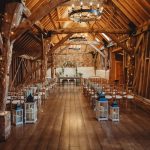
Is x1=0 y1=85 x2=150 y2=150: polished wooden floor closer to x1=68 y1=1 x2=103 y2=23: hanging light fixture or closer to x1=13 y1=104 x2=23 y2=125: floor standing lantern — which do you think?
x1=13 y1=104 x2=23 y2=125: floor standing lantern

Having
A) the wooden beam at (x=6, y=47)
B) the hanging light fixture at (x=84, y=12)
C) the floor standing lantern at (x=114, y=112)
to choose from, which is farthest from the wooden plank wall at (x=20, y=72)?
the wooden beam at (x=6, y=47)

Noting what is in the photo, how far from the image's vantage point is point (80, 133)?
21.1 ft

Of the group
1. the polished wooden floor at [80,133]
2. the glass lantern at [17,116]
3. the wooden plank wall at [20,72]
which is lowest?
the polished wooden floor at [80,133]

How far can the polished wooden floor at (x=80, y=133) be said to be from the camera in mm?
5492

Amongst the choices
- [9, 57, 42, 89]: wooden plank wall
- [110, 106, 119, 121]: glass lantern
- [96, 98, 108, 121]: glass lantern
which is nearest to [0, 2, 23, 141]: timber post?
[96, 98, 108, 121]: glass lantern

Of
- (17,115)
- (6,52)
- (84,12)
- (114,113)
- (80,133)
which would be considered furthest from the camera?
(84,12)

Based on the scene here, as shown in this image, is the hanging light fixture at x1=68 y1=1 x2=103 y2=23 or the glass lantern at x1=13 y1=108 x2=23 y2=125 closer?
the glass lantern at x1=13 y1=108 x2=23 y2=125

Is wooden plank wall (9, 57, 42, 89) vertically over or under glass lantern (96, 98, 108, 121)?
over

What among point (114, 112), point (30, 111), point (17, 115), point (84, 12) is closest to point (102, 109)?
point (114, 112)

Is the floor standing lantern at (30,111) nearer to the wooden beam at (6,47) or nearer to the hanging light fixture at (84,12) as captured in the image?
the wooden beam at (6,47)

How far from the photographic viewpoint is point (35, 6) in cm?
1071

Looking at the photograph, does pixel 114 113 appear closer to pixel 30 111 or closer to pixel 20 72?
pixel 30 111

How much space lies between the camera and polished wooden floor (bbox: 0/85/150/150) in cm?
549

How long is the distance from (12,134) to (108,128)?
236cm
